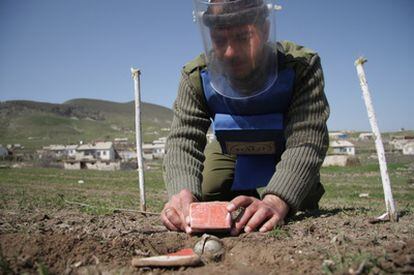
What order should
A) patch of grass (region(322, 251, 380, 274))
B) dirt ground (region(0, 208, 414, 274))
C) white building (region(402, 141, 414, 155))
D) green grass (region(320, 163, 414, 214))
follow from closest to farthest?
patch of grass (region(322, 251, 380, 274)) < dirt ground (region(0, 208, 414, 274)) < green grass (region(320, 163, 414, 214)) < white building (region(402, 141, 414, 155))

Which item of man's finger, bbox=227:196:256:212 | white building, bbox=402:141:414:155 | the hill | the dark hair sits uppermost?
the hill

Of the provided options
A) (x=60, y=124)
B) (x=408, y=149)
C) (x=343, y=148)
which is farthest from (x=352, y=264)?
(x=60, y=124)

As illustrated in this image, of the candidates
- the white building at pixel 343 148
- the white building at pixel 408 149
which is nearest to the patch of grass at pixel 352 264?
the white building at pixel 408 149

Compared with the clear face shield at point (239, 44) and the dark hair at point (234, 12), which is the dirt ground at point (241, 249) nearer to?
the clear face shield at point (239, 44)

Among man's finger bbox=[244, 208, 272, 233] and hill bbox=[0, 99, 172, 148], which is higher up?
hill bbox=[0, 99, 172, 148]

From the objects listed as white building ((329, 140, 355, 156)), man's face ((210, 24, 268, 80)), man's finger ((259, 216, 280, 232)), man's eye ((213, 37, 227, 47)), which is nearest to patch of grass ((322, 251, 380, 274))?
man's finger ((259, 216, 280, 232))

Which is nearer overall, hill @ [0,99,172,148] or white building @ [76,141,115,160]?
white building @ [76,141,115,160]

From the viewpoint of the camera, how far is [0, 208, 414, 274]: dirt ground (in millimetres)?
1925

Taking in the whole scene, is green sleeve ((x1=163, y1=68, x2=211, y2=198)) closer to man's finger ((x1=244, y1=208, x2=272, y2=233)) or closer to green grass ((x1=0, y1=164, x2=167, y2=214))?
man's finger ((x1=244, y1=208, x2=272, y2=233))

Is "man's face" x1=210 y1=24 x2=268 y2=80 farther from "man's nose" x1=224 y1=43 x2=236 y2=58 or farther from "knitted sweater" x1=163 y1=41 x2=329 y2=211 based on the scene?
"knitted sweater" x1=163 y1=41 x2=329 y2=211

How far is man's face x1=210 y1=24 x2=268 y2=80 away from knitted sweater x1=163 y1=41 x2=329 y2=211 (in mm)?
316

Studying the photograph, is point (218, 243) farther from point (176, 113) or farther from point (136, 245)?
point (176, 113)

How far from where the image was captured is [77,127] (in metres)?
148

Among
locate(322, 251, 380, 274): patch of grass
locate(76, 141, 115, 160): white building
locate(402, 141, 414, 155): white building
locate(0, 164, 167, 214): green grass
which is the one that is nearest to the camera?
locate(322, 251, 380, 274): patch of grass
